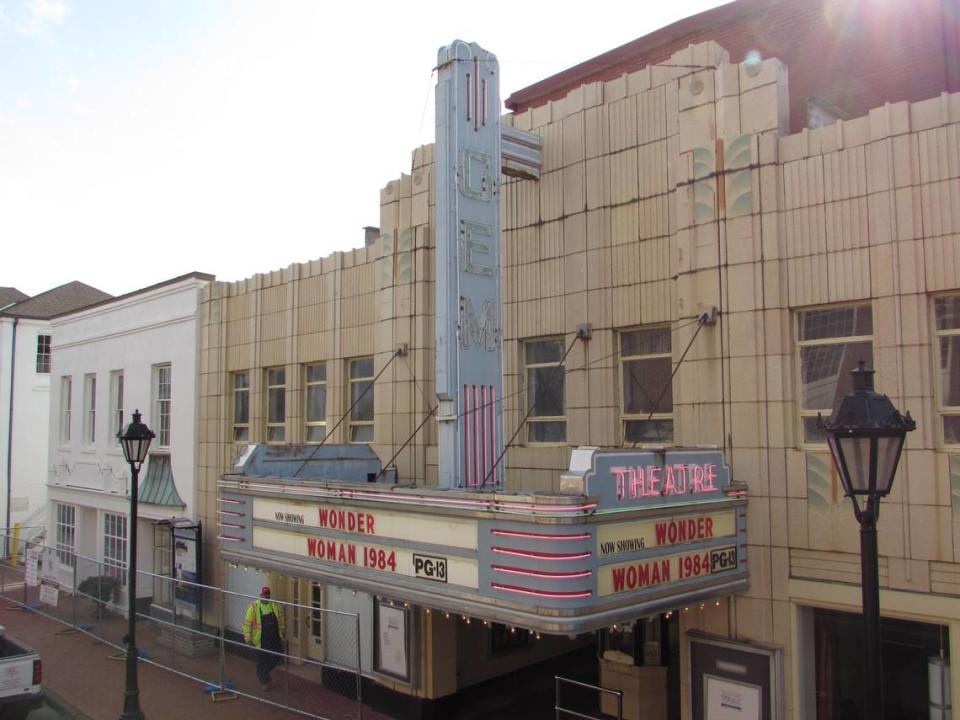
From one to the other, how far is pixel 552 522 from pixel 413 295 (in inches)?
327

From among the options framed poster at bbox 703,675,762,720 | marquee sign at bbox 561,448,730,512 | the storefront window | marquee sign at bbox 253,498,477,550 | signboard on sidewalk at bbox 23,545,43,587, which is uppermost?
marquee sign at bbox 561,448,730,512

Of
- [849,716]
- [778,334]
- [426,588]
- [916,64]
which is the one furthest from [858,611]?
[916,64]

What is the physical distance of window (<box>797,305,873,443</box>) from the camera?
1082cm

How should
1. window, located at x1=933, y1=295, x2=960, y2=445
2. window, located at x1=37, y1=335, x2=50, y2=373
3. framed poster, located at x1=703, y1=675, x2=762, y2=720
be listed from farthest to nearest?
window, located at x1=37, y1=335, x2=50, y2=373 → framed poster, located at x1=703, y1=675, x2=762, y2=720 → window, located at x1=933, y1=295, x2=960, y2=445

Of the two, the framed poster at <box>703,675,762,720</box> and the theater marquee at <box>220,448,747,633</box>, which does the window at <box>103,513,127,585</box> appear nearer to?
the theater marquee at <box>220,448,747,633</box>

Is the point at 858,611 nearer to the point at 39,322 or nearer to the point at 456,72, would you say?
the point at 456,72

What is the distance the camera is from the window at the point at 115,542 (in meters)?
25.9

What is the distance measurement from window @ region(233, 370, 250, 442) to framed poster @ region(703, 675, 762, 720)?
547 inches

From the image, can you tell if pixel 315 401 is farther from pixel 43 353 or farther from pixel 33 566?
pixel 43 353

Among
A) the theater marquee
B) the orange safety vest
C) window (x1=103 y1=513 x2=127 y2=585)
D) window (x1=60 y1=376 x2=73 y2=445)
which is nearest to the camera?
the theater marquee

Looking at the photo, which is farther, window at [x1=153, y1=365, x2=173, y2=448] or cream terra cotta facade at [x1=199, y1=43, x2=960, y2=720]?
window at [x1=153, y1=365, x2=173, y2=448]

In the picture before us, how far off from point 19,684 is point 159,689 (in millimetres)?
3176

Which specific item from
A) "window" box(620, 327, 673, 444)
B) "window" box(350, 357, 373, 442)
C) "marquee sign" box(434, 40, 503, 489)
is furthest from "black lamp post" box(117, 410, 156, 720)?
"window" box(620, 327, 673, 444)

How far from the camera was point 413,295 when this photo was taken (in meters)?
16.5
